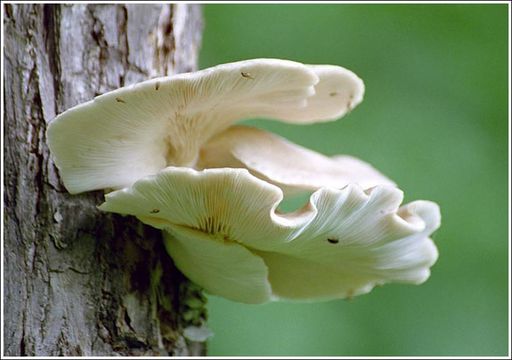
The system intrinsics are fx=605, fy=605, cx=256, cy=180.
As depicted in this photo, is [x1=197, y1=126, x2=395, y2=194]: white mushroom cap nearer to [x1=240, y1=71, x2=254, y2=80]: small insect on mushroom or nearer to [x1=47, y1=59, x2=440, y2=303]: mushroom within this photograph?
[x1=47, y1=59, x2=440, y2=303]: mushroom

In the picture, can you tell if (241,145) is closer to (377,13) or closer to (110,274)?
(110,274)

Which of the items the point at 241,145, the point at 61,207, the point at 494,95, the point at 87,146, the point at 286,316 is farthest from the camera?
the point at 494,95

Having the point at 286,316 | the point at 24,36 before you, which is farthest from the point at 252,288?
the point at 286,316

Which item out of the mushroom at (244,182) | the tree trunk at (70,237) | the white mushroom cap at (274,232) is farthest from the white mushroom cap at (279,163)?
the tree trunk at (70,237)

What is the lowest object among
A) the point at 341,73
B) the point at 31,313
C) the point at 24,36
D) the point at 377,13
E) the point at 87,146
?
the point at 31,313

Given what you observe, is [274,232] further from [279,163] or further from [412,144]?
[412,144]

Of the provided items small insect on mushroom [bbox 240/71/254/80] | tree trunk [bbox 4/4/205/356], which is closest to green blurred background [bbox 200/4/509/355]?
tree trunk [bbox 4/4/205/356]
